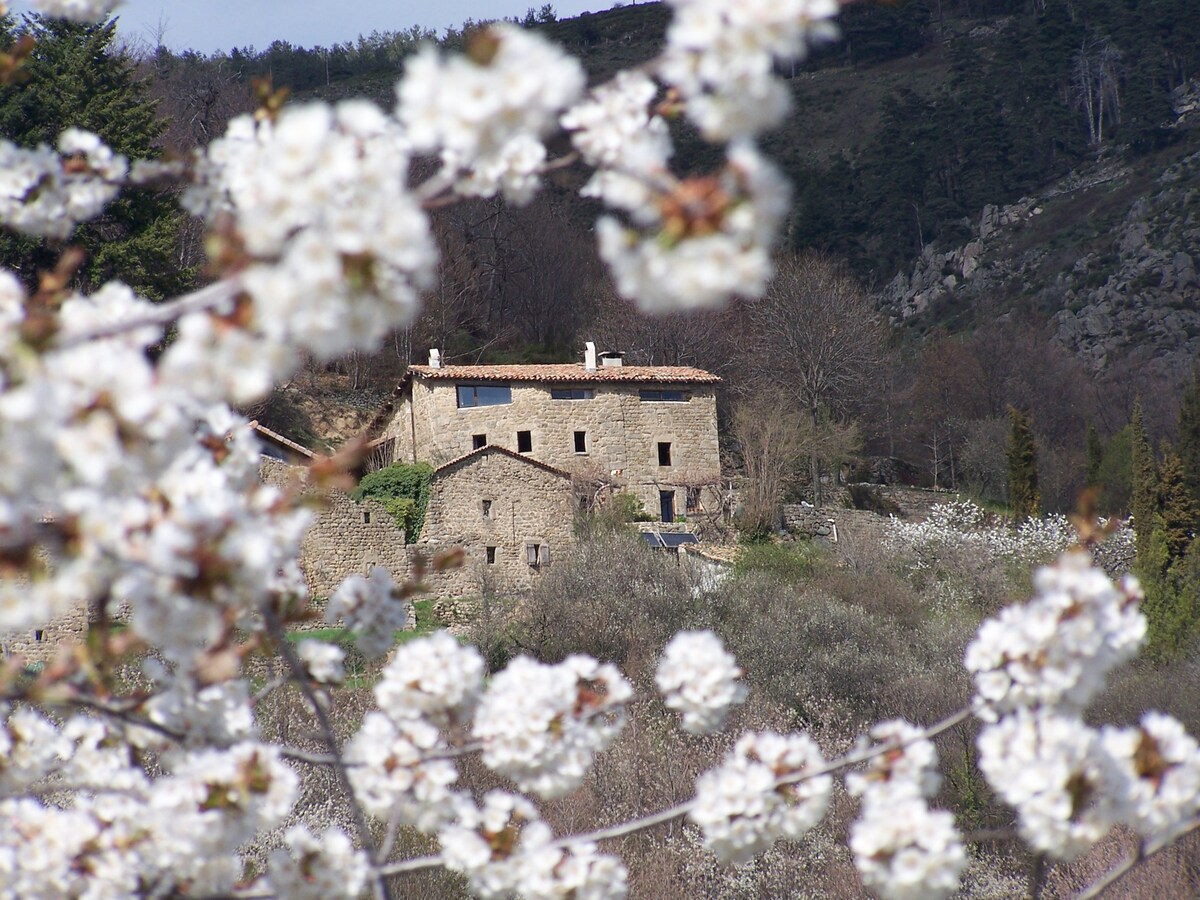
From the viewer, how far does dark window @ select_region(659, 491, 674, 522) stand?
28241mm

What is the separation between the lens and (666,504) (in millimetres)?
28391

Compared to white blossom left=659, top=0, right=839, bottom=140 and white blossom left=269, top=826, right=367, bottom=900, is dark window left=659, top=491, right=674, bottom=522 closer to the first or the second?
white blossom left=269, top=826, right=367, bottom=900

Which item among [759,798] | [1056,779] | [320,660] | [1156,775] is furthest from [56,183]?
[1156,775]

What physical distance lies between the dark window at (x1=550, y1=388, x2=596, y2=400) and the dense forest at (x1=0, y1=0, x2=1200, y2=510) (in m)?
7.10

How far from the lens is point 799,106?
8050 cm

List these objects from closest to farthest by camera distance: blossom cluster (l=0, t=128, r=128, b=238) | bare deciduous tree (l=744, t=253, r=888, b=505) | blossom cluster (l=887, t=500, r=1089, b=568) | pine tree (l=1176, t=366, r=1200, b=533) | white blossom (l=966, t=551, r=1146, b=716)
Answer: white blossom (l=966, t=551, r=1146, b=716), blossom cluster (l=0, t=128, r=128, b=238), blossom cluster (l=887, t=500, r=1089, b=568), pine tree (l=1176, t=366, r=1200, b=533), bare deciduous tree (l=744, t=253, r=888, b=505)

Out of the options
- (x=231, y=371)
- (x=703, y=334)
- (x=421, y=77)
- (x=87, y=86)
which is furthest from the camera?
(x=703, y=334)

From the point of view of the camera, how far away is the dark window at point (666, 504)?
2824cm

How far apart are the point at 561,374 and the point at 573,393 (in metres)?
0.56

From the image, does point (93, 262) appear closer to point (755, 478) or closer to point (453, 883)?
point (755, 478)

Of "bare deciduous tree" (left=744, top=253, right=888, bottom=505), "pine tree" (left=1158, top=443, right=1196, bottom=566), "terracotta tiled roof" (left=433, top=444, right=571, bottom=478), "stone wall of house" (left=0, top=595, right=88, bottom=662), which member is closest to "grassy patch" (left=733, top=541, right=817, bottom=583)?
"terracotta tiled roof" (left=433, top=444, right=571, bottom=478)

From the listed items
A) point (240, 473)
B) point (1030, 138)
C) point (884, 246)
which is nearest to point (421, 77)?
point (240, 473)

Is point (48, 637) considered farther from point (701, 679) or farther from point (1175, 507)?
point (1175, 507)

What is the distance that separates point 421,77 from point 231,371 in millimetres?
470
